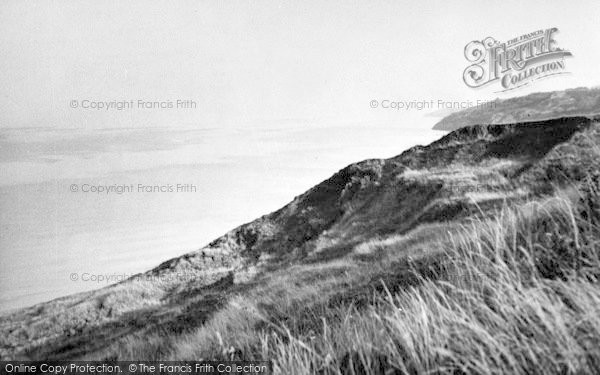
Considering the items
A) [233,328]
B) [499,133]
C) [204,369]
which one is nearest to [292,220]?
[499,133]

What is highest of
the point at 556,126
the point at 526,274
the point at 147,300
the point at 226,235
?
the point at 556,126

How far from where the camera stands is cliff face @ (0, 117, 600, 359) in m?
14.9

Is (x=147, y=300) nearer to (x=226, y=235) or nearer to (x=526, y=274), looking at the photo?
(x=226, y=235)

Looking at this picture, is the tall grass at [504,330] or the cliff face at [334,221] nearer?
the tall grass at [504,330]

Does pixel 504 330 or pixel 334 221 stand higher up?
pixel 504 330

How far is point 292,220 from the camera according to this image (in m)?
23.8

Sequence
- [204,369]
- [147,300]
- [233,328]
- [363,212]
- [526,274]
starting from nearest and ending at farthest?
[526,274] < [204,369] < [233,328] < [147,300] < [363,212]

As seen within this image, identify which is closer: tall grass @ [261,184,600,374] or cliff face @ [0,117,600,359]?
tall grass @ [261,184,600,374]

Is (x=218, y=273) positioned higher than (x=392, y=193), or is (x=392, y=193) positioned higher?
(x=392, y=193)

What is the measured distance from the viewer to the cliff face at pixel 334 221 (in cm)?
1486

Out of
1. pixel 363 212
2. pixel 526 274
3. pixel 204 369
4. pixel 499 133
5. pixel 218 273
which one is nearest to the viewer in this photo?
pixel 526 274

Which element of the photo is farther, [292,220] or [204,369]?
[292,220]

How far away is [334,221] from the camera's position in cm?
2192

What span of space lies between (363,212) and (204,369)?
56.4 feet
